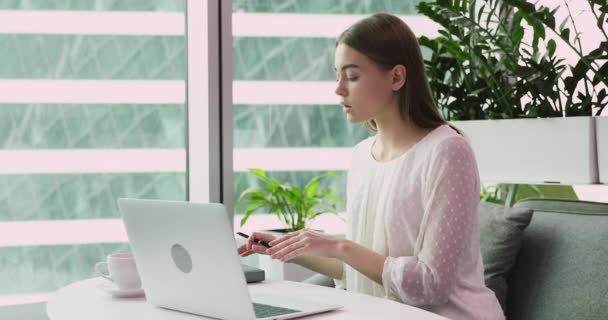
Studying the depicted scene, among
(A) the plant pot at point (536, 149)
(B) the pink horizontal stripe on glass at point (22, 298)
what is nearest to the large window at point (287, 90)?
(A) the plant pot at point (536, 149)

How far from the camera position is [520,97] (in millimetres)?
3293

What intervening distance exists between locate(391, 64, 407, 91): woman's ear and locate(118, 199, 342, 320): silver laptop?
0.63 m

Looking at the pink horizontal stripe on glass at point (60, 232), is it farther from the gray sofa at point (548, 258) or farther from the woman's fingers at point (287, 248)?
the woman's fingers at point (287, 248)

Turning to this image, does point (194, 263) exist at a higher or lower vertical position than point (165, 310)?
higher

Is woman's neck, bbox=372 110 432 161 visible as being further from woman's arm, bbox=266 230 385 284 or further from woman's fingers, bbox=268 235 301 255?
woman's fingers, bbox=268 235 301 255

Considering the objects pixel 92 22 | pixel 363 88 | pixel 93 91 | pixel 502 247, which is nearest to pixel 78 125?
pixel 93 91

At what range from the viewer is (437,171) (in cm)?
198

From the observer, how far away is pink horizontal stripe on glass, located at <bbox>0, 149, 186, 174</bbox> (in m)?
3.41

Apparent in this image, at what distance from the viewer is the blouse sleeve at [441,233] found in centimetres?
191

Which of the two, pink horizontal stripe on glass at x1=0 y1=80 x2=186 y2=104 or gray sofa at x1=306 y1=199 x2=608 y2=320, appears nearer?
gray sofa at x1=306 y1=199 x2=608 y2=320

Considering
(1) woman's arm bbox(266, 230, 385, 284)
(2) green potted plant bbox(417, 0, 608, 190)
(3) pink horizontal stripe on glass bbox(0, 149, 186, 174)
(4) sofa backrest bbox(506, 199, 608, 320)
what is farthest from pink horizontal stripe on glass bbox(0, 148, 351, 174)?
(1) woman's arm bbox(266, 230, 385, 284)

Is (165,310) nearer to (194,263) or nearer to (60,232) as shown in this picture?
(194,263)

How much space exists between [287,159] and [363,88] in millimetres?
1789

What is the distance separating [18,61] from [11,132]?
28cm
